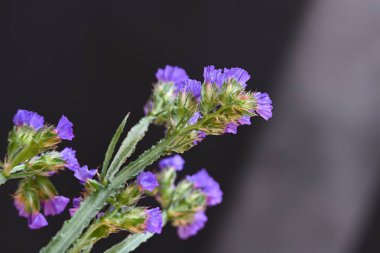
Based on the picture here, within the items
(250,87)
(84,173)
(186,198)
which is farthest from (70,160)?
(250,87)

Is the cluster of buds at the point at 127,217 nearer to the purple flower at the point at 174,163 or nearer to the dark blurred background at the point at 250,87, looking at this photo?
the purple flower at the point at 174,163

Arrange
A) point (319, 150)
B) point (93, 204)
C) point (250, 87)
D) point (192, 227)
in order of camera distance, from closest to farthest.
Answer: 1. point (93, 204)
2. point (192, 227)
3. point (250, 87)
4. point (319, 150)

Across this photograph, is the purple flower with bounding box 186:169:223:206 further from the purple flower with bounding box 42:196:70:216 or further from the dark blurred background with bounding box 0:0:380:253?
the dark blurred background with bounding box 0:0:380:253

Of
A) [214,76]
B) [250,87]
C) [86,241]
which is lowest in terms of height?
[86,241]

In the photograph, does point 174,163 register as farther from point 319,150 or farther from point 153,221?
point 319,150

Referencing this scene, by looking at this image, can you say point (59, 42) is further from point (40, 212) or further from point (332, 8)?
point (40, 212)

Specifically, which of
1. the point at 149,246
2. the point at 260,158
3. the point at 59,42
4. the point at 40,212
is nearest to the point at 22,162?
the point at 40,212
